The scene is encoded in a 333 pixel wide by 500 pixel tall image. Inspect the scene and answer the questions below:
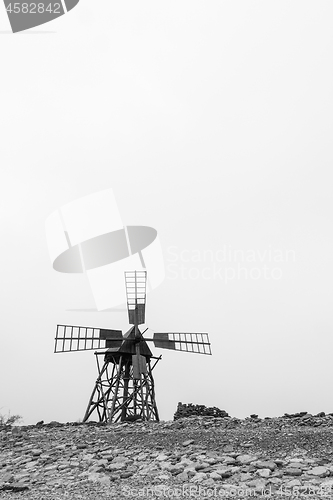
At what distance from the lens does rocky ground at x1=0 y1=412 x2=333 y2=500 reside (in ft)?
30.1

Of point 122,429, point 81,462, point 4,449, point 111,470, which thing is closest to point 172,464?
point 111,470

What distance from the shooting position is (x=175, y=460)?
11180mm

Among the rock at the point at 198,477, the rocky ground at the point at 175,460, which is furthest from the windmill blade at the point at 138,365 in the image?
the rock at the point at 198,477

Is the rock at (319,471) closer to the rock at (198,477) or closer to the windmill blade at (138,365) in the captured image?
the rock at (198,477)

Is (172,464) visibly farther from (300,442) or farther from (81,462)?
(300,442)

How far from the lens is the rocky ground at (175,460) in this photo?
917 cm

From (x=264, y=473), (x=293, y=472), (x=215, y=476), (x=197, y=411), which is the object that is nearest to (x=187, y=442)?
(x=215, y=476)

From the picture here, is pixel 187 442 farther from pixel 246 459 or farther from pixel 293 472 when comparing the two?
pixel 293 472

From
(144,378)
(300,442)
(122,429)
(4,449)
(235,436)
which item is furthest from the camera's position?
(144,378)

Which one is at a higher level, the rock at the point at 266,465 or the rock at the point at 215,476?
the rock at the point at 215,476

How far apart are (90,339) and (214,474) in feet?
52.2

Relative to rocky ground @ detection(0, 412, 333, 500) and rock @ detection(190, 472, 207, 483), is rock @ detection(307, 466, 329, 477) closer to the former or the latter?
rocky ground @ detection(0, 412, 333, 500)

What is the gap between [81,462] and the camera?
11758mm

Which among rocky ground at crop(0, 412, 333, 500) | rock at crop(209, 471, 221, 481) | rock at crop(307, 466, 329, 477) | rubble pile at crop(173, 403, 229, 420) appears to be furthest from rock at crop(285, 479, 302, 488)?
rubble pile at crop(173, 403, 229, 420)
